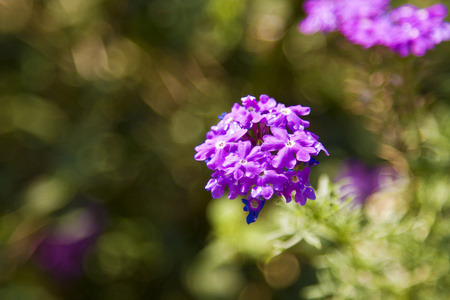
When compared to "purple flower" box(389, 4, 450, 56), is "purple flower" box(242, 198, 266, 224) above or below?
above

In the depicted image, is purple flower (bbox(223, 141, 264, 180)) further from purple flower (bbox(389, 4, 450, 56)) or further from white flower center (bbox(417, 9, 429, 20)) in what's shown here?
white flower center (bbox(417, 9, 429, 20))

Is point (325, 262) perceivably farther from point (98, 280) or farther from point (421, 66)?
point (98, 280)

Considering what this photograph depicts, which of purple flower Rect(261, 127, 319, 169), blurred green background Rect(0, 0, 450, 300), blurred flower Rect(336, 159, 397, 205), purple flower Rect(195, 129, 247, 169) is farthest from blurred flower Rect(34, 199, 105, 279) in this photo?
purple flower Rect(261, 127, 319, 169)

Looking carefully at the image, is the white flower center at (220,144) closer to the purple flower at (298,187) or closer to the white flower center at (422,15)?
the purple flower at (298,187)

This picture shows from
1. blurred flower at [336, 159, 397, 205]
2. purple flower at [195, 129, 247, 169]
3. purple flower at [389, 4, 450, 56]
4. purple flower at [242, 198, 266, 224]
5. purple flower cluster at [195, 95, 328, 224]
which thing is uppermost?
purple flower at [195, 129, 247, 169]

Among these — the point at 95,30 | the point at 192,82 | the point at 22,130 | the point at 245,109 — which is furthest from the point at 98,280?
the point at 245,109

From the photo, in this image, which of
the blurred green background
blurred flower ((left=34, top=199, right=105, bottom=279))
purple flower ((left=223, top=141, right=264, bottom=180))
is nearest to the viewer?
purple flower ((left=223, top=141, right=264, bottom=180))

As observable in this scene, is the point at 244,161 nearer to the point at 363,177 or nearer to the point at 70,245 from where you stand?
the point at 363,177

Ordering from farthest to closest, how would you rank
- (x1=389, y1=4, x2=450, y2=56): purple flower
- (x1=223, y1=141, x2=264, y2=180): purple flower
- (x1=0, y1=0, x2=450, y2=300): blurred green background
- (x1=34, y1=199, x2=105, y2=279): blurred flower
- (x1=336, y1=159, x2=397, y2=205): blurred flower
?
(x1=34, y1=199, x2=105, y2=279): blurred flower
(x1=0, y1=0, x2=450, y2=300): blurred green background
(x1=336, y1=159, x2=397, y2=205): blurred flower
(x1=389, y1=4, x2=450, y2=56): purple flower
(x1=223, y1=141, x2=264, y2=180): purple flower
